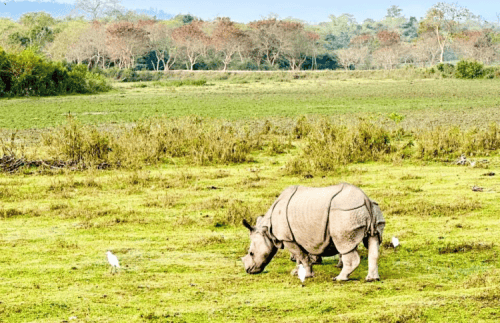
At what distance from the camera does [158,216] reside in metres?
9.05

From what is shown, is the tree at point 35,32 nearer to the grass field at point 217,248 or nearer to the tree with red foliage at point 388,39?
the tree with red foliage at point 388,39

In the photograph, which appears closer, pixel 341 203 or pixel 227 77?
pixel 341 203

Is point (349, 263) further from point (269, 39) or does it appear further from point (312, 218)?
point (269, 39)

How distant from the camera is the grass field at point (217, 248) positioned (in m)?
5.31

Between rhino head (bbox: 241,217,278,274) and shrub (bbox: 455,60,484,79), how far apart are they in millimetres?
50871

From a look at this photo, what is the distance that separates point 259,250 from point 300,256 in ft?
1.24

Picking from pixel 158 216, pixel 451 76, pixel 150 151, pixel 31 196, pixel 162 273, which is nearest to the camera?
pixel 162 273

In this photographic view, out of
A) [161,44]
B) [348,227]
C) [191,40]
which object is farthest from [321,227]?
[161,44]

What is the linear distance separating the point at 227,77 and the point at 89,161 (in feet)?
170

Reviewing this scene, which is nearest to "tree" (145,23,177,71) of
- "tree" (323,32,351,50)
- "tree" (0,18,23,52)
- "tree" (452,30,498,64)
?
"tree" (0,18,23,52)

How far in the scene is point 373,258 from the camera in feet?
18.8

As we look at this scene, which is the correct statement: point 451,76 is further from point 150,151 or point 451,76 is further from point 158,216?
point 158,216

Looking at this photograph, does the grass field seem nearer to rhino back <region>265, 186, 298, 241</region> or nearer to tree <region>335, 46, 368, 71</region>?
rhino back <region>265, 186, 298, 241</region>

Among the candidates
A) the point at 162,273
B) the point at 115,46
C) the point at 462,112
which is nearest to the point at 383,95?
the point at 462,112
